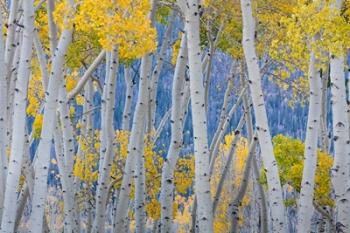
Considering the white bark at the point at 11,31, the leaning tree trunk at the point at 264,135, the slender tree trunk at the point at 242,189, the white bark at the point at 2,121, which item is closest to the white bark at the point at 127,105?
the slender tree trunk at the point at 242,189

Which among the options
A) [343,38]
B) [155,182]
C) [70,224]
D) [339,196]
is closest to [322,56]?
[343,38]

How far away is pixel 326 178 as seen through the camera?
14.4 metres

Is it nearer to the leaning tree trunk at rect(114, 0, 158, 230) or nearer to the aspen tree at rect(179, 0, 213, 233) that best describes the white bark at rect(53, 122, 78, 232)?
the leaning tree trunk at rect(114, 0, 158, 230)

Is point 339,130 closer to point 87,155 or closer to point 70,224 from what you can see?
point 70,224

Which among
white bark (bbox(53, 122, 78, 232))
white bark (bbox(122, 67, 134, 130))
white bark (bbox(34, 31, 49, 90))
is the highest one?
white bark (bbox(122, 67, 134, 130))

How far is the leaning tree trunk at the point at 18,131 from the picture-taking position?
10.4 metres

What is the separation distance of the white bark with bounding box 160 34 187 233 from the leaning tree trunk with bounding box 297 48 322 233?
355cm

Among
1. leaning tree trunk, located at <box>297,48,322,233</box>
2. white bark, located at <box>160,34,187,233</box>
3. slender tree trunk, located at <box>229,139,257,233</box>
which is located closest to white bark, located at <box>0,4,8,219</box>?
white bark, located at <box>160,34,187,233</box>

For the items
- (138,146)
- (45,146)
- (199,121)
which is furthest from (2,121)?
(138,146)

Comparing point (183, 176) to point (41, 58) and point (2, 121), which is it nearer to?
point (41, 58)

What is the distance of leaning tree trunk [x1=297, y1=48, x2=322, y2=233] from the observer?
34.3ft

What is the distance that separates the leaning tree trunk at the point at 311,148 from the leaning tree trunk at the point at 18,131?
4.34 meters

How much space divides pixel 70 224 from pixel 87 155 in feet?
16.3

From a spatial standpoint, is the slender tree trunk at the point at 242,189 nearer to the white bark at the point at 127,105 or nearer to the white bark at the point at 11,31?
the white bark at the point at 127,105
